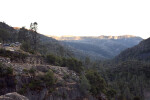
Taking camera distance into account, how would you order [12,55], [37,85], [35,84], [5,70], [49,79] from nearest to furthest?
[5,70] → [35,84] → [37,85] → [49,79] → [12,55]

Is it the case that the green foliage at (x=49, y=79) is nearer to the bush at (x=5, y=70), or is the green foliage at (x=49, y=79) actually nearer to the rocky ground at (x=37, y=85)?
the rocky ground at (x=37, y=85)

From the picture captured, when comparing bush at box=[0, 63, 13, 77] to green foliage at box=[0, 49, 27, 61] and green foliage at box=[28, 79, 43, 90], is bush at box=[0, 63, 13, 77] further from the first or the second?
green foliage at box=[0, 49, 27, 61]

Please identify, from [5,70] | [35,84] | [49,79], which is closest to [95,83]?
[49,79]

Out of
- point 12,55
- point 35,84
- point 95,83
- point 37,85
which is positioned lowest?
point 95,83

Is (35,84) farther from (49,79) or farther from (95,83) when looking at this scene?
(95,83)

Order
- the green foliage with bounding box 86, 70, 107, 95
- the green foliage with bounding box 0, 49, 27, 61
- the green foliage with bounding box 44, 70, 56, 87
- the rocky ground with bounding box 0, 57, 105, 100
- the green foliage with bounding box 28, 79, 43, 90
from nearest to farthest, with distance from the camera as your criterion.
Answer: the rocky ground with bounding box 0, 57, 105, 100
the green foliage with bounding box 28, 79, 43, 90
the green foliage with bounding box 44, 70, 56, 87
the green foliage with bounding box 0, 49, 27, 61
the green foliage with bounding box 86, 70, 107, 95

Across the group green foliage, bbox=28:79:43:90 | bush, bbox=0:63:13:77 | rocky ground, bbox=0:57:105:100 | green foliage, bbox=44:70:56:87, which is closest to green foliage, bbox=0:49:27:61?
rocky ground, bbox=0:57:105:100

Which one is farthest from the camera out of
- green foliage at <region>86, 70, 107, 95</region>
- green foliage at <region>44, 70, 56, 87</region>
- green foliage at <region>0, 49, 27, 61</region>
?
green foliage at <region>86, 70, 107, 95</region>

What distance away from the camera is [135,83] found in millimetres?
63375

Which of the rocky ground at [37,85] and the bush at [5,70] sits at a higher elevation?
the bush at [5,70]

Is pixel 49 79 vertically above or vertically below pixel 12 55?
below

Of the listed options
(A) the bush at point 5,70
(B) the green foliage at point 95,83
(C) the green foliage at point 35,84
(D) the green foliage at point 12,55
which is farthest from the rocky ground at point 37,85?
(B) the green foliage at point 95,83

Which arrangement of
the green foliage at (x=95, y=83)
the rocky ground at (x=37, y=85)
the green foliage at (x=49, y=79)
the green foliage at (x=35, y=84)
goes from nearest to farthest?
the rocky ground at (x=37, y=85) < the green foliage at (x=35, y=84) < the green foliage at (x=49, y=79) < the green foliage at (x=95, y=83)

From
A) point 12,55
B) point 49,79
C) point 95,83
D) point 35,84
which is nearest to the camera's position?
point 35,84
